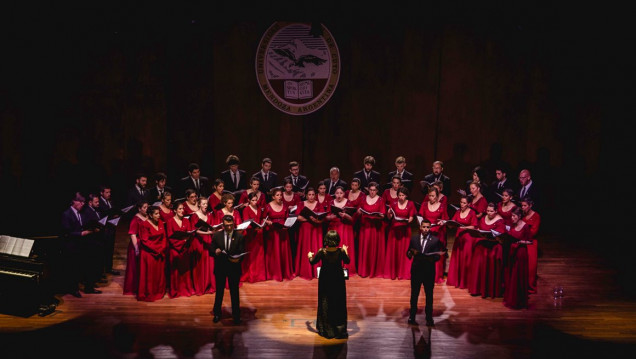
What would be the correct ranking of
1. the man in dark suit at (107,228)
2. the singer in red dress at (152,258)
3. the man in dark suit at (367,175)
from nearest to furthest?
the singer in red dress at (152,258) → the man in dark suit at (107,228) → the man in dark suit at (367,175)

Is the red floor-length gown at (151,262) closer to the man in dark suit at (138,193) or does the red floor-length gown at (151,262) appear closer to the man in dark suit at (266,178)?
the man in dark suit at (138,193)

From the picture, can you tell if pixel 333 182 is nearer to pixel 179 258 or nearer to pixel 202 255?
pixel 202 255

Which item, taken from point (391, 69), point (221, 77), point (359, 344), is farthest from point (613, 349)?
point (221, 77)

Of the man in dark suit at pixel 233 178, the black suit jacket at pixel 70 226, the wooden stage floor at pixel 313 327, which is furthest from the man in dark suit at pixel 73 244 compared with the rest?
the man in dark suit at pixel 233 178

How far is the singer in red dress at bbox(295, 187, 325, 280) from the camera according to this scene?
7570 mm

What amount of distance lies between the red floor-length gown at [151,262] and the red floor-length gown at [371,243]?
8.98 ft

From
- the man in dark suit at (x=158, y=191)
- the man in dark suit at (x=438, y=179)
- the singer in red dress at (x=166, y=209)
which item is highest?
the man in dark suit at (x=438, y=179)

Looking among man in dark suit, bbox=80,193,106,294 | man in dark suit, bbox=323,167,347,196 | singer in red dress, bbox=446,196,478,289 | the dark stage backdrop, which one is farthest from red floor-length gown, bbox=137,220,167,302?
singer in red dress, bbox=446,196,478,289

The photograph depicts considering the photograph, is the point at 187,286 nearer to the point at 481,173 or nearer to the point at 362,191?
the point at 362,191

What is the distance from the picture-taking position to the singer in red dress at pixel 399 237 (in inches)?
292

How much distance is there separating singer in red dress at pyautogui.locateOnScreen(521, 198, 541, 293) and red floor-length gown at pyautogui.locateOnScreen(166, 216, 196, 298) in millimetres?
4298

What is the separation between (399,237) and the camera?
24.9 feet

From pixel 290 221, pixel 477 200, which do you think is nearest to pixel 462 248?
pixel 477 200

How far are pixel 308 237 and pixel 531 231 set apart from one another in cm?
296
